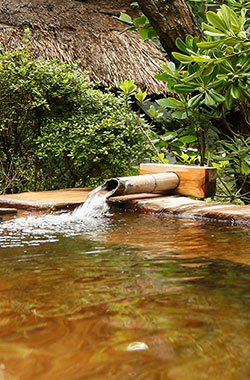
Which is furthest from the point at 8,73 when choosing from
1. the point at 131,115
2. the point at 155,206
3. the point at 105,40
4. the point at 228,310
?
the point at 228,310

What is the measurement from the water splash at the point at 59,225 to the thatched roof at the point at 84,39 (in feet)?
17.2

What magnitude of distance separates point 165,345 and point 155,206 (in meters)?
2.23

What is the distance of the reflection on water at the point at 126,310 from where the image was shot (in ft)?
2.59

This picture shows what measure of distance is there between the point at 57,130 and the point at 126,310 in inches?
172

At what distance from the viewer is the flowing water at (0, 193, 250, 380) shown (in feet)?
2.59

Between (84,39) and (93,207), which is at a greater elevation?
(84,39)

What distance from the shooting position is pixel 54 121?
535cm

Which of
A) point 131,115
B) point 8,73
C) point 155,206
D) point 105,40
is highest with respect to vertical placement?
point 105,40

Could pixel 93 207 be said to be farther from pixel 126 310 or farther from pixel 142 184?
pixel 126 310

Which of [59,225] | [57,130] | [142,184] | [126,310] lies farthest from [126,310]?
[57,130]

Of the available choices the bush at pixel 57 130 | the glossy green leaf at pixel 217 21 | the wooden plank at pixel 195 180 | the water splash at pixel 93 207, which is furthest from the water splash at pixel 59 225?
the bush at pixel 57 130

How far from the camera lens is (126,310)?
1.06 meters

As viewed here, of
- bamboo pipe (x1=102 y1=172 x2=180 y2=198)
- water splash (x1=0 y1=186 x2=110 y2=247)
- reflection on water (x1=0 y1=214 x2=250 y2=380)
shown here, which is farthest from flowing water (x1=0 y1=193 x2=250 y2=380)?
bamboo pipe (x1=102 y1=172 x2=180 y2=198)

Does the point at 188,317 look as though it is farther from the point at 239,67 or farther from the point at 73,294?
the point at 239,67
